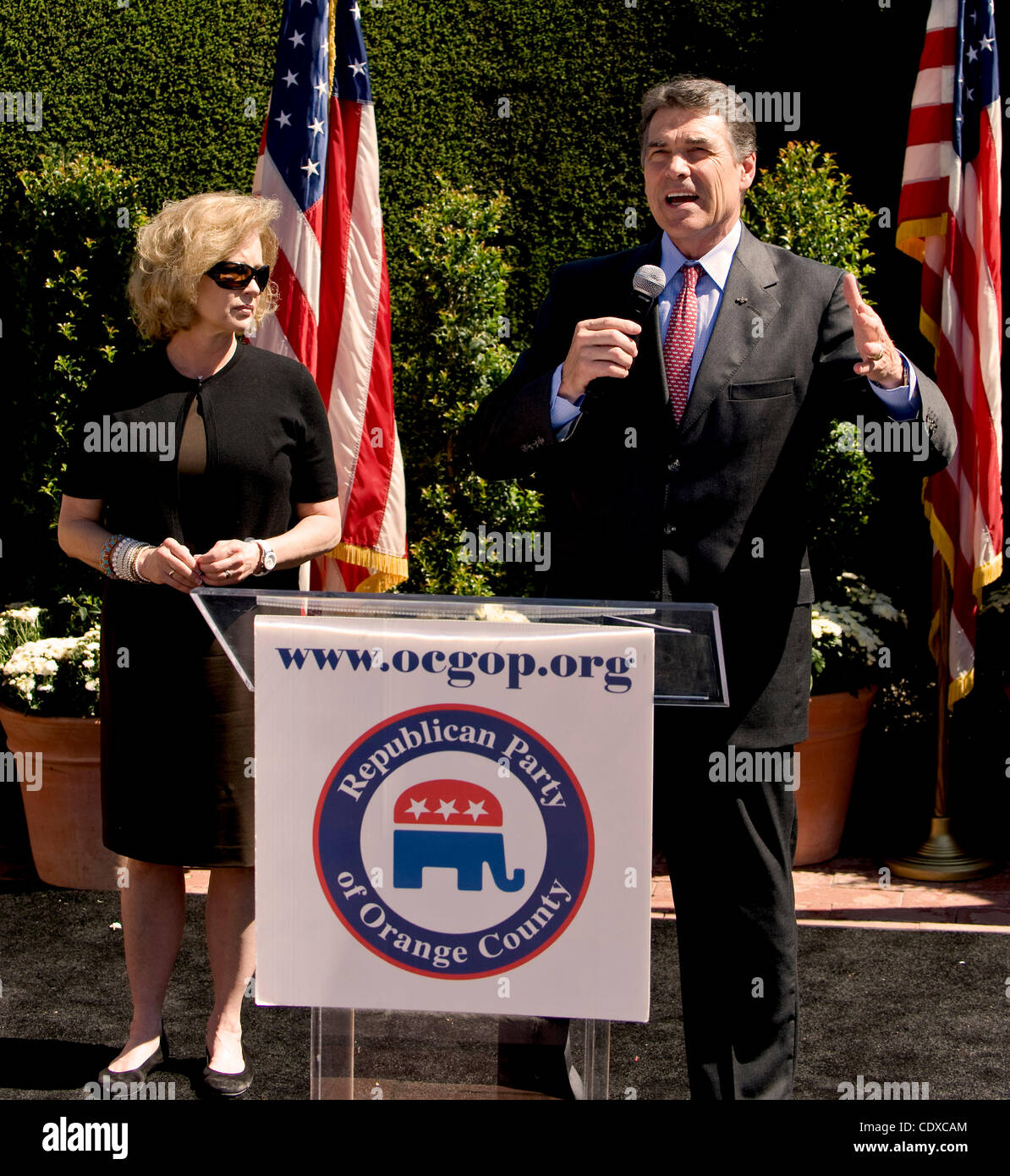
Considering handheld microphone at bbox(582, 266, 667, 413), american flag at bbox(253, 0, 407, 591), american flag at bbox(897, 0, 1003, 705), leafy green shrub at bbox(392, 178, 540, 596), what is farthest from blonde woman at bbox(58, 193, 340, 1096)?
american flag at bbox(897, 0, 1003, 705)

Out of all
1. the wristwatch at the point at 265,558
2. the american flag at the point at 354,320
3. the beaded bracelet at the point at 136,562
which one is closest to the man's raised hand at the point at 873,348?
the wristwatch at the point at 265,558

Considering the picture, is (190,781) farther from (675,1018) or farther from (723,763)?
(675,1018)

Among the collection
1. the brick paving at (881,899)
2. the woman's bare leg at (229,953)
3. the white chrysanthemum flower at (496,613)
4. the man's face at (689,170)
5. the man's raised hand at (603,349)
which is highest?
the man's face at (689,170)

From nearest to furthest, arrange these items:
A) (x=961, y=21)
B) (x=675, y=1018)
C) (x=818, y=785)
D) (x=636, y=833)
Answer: (x=636, y=833)
(x=675, y=1018)
(x=961, y=21)
(x=818, y=785)

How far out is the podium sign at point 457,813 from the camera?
1877 mm

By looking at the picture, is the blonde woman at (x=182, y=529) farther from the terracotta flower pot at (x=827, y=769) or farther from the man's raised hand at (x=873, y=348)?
the terracotta flower pot at (x=827, y=769)

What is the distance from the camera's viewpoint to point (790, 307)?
2.48m

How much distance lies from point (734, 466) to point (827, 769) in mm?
2544

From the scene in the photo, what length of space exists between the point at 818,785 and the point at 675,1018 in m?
1.48

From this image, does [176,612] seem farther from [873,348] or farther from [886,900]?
[886,900]

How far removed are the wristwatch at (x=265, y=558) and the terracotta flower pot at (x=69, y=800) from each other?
1.85 metres

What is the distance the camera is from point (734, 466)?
2.44 meters

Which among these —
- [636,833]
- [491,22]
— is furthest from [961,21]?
[636,833]

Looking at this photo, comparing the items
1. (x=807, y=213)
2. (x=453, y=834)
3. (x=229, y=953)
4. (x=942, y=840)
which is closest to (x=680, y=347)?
(x=453, y=834)
